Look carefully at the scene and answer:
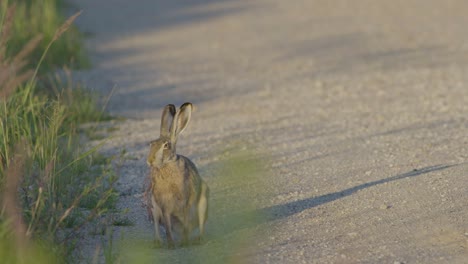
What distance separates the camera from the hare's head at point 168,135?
203 inches

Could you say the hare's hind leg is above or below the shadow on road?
above

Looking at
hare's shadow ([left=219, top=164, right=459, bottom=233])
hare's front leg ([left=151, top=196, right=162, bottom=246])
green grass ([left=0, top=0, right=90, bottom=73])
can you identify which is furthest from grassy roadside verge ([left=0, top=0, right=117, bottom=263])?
green grass ([left=0, top=0, right=90, bottom=73])

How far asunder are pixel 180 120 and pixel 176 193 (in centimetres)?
37

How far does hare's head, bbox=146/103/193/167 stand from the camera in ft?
16.9

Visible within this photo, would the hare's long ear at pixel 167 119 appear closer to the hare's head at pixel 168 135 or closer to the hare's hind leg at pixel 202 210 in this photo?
the hare's head at pixel 168 135

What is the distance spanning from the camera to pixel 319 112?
28.9ft

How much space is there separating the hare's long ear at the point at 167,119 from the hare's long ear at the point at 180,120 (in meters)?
0.03

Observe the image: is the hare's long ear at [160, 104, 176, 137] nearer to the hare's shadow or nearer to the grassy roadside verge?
the grassy roadside verge

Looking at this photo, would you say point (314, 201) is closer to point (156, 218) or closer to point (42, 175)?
point (156, 218)

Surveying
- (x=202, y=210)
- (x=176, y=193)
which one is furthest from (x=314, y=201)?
(x=176, y=193)

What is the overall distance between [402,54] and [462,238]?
699 cm

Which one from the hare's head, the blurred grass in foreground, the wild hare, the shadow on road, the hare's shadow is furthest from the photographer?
the shadow on road

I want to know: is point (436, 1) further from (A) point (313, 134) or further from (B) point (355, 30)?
(A) point (313, 134)

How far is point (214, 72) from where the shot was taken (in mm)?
11492
